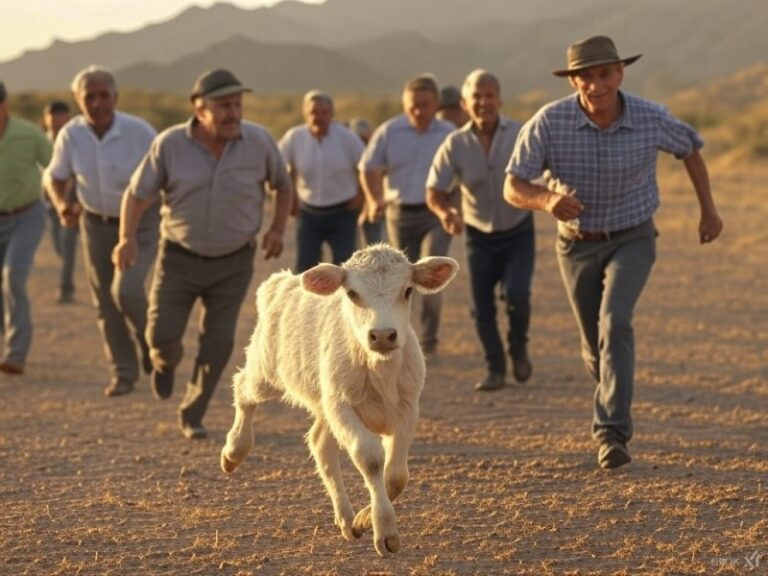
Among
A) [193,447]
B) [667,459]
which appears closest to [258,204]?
[193,447]

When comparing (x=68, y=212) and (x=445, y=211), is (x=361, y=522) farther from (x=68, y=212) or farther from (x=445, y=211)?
(x=68, y=212)

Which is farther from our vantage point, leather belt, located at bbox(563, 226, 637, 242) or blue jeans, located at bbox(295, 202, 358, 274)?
blue jeans, located at bbox(295, 202, 358, 274)

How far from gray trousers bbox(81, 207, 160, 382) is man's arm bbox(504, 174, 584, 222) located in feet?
12.9

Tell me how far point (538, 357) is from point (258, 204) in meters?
4.46

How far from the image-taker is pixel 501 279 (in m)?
11.9

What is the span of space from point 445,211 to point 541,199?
3.02 metres

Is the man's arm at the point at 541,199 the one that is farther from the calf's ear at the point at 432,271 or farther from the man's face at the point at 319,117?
the man's face at the point at 319,117

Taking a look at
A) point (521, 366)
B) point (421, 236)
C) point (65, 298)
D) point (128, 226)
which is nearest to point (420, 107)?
point (421, 236)

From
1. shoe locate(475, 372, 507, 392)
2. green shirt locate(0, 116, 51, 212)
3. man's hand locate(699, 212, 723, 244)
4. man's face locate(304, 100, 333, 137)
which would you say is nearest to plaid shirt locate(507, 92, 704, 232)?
man's hand locate(699, 212, 723, 244)

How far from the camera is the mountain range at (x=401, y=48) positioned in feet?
524

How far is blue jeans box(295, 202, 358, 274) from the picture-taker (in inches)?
535

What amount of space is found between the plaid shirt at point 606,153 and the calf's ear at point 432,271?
1772 millimetres

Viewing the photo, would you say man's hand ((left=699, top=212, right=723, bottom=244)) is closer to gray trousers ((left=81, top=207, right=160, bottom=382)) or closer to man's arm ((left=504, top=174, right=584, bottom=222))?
man's arm ((left=504, top=174, right=584, bottom=222))

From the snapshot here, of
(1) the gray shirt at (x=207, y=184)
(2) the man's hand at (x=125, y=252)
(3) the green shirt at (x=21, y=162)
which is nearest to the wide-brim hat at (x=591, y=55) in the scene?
(1) the gray shirt at (x=207, y=184)
